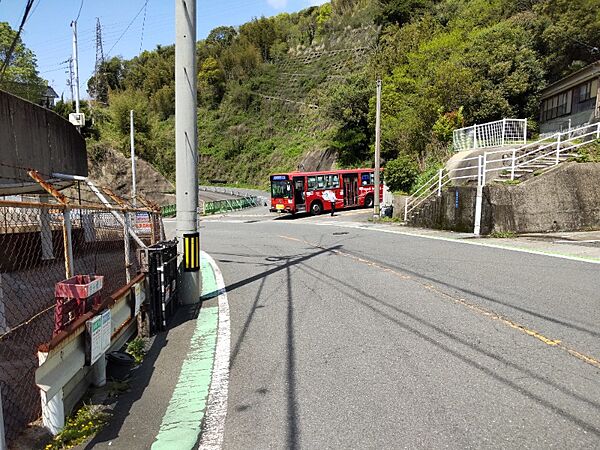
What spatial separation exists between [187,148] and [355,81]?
43.0 m

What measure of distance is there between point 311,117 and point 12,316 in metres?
65.7

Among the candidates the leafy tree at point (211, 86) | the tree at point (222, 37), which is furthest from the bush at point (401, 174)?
Answer: the tree at point (222, 37)

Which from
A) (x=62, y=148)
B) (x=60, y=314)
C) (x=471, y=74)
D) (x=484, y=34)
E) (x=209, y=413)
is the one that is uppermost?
Result: (x=484, y=34)

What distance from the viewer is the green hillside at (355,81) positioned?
98.1 feet

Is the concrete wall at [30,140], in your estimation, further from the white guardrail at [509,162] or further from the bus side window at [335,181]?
the bus side window at [335,181]

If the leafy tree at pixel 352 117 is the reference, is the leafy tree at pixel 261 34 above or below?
above

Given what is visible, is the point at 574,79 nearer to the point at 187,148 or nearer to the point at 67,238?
the point at 187,148

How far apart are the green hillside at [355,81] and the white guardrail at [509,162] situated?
342cm

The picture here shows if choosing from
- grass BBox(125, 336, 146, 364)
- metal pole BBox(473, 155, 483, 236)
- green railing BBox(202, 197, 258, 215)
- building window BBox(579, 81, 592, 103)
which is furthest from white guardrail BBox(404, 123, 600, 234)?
green railing BBox(202, 197, 258, 215)

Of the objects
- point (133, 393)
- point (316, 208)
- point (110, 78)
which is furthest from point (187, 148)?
point (110, 78)

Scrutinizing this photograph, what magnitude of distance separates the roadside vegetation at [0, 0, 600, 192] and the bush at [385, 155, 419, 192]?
0.06m

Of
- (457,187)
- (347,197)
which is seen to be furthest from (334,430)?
(347,197)

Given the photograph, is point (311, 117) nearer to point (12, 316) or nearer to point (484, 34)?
point (484, 34)

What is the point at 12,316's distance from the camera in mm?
8516
